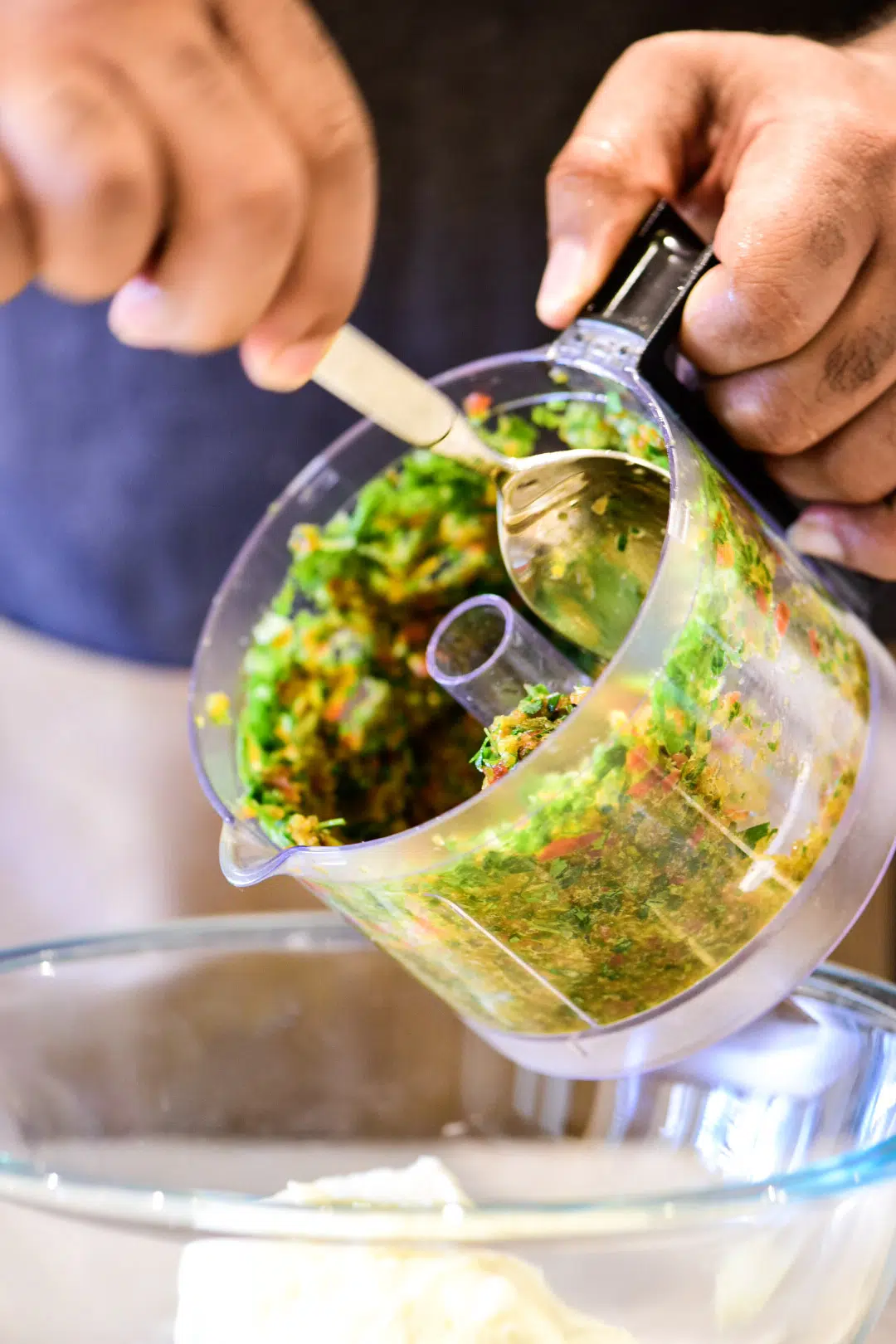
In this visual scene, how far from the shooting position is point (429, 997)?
2.74 ft

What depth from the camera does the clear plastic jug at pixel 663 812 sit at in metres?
0.55

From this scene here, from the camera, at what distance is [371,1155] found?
78 centimetres

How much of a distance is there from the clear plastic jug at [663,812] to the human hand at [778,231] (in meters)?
0.02

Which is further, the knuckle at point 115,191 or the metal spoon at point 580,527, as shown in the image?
the metal spoon at point 580,527

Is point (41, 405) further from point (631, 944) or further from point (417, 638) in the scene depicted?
point (631, 944)

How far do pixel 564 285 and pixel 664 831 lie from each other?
30 cm

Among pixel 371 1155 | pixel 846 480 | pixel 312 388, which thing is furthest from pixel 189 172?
pixel 312 388

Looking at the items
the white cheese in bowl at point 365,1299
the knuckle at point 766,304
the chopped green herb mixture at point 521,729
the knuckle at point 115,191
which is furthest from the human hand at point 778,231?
the white cheese in bowl at point 365,1299

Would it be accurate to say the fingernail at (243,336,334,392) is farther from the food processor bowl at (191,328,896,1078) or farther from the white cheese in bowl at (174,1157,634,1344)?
the white cheese in bowl at (174,1157,634,1344)

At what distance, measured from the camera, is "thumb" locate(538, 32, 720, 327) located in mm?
703

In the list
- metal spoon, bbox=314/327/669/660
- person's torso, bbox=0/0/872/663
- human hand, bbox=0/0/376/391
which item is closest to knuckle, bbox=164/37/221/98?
human hand, bbox=0/0/376/391

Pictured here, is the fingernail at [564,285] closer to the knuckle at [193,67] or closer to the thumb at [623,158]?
the thumb at [623,158]

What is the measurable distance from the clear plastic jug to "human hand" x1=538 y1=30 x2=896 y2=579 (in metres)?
0.02

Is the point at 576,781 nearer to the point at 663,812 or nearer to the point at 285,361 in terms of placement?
the point at 663,812
